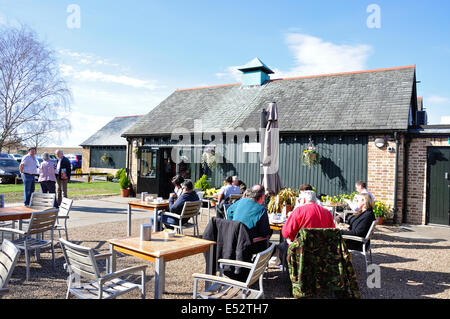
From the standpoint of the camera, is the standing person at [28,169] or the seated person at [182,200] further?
the standing person at [28,169]

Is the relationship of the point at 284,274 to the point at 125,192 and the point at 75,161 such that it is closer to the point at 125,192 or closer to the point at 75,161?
the point at 125,192

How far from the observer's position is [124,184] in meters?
14.1

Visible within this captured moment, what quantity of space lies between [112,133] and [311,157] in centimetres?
1989

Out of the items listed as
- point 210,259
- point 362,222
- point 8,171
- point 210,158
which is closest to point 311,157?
point 210,158

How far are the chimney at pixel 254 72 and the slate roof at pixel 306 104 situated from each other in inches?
13.6

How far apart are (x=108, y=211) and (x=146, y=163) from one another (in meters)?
4.41

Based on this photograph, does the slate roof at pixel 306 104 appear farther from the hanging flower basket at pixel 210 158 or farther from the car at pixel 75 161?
the car at pixel 75 161

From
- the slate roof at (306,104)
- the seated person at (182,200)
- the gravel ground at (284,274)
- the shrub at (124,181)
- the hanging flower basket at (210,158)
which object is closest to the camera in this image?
the gravel ground at (284,274)

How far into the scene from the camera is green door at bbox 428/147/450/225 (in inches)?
361

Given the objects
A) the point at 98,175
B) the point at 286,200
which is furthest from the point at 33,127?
the point at 286,200

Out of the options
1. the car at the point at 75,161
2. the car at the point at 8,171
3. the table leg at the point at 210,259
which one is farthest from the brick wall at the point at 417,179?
the car at the point at 75,161

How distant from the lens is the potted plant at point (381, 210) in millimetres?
8992

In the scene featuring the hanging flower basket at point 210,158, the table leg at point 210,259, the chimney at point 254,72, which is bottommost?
the table leg at point 210,259
